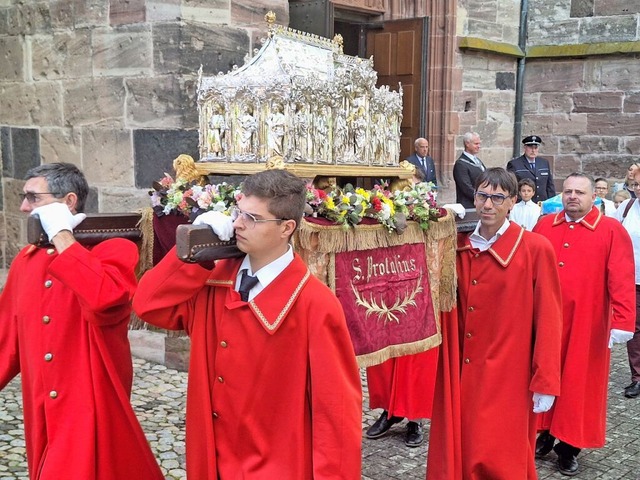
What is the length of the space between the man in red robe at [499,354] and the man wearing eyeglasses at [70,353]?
1.61 m

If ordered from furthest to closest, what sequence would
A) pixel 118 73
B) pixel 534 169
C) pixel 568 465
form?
pixel 534 169 → pixel 118 73 → pixel 568 465

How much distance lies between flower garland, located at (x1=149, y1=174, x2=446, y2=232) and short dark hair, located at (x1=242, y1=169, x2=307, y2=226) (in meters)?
0.69

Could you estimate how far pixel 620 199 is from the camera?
952cm

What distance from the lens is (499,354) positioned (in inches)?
157

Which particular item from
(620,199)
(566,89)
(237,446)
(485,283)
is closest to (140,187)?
(485,283)

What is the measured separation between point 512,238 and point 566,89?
33.0 feet

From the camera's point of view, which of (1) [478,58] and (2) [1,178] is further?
(1) [478,58]

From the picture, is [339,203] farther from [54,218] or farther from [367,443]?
[367,443]

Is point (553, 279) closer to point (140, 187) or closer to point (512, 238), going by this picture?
point (512, 238)

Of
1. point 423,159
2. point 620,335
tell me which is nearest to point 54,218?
point 620,335

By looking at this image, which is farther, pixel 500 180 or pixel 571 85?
pixel 571 85

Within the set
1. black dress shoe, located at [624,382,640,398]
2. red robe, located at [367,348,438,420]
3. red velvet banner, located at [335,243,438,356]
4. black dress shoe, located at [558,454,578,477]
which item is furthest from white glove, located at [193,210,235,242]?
black dress shoe, located at [624,382,640,398]

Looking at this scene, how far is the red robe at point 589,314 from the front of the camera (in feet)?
16.0

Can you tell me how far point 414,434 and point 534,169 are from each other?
6403 mm
